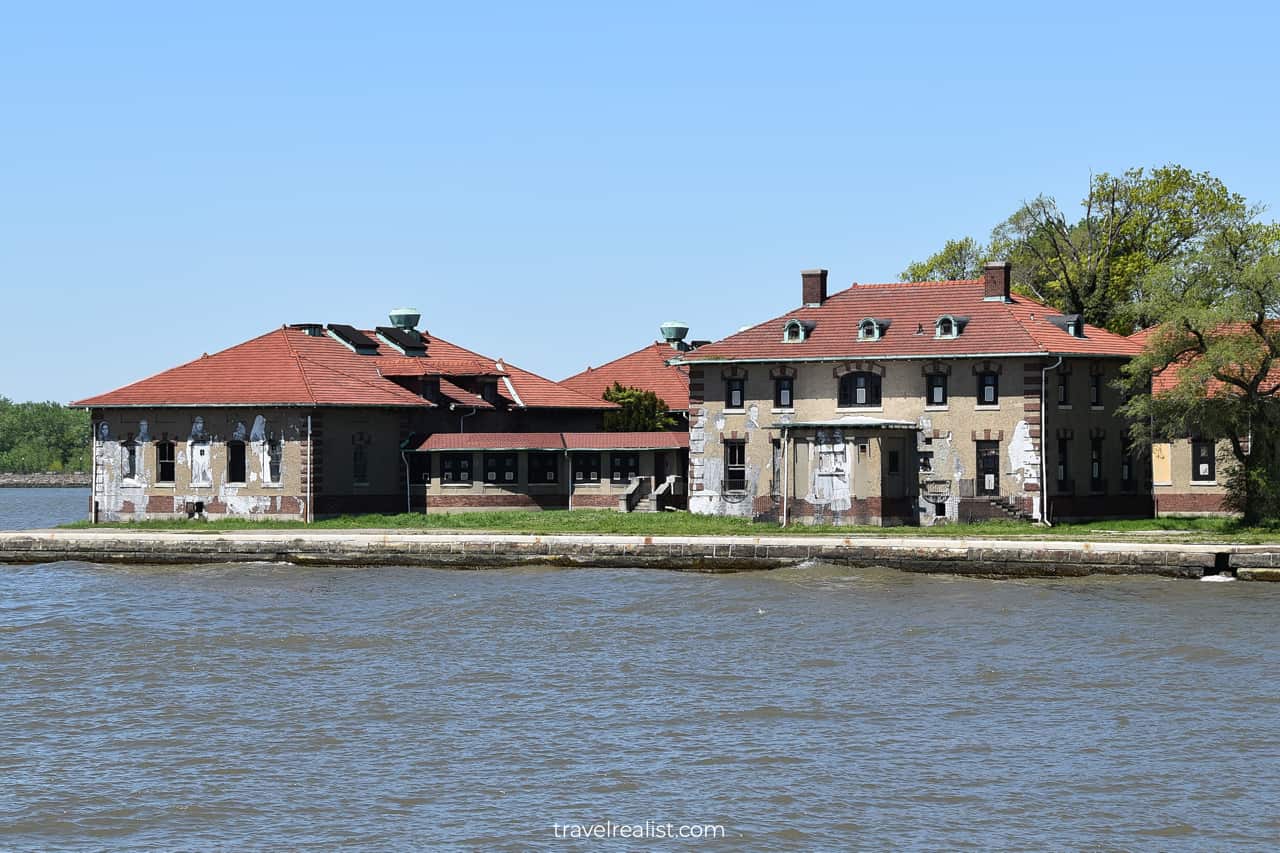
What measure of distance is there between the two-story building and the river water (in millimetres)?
11989

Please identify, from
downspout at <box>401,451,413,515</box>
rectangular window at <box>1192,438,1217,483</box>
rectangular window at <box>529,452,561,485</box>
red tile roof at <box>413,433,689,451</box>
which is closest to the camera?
rectangular window at <box>1192,438,1217,483</box>

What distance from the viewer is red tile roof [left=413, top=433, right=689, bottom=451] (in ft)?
206

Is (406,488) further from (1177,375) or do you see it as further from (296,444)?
(1177,375)

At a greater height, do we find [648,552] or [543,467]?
[543,467]

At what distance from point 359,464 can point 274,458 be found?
3.02 metres

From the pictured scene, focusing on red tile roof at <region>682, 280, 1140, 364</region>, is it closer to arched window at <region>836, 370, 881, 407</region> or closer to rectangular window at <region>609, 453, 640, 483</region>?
arched window at <region>836, 370, 881, 407</region>

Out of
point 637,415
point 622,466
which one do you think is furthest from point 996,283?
point 637,415

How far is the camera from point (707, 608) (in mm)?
40750

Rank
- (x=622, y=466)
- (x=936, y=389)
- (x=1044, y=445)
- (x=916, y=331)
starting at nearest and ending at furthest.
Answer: (x=1044, y=445), (x=936, y=389), (x=916, y=331), (x=622, y=466)

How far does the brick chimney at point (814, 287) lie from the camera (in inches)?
2402

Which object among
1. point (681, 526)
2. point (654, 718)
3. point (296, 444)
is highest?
point (296, 444)

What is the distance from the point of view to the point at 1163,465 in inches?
2457

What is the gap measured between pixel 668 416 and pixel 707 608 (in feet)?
100

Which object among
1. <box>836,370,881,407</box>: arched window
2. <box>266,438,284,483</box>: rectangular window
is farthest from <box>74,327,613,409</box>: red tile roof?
<box>836,370,881,407</box>: arched window
